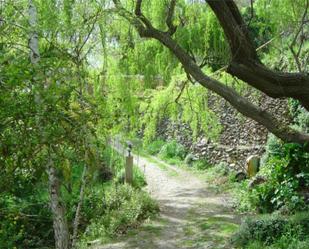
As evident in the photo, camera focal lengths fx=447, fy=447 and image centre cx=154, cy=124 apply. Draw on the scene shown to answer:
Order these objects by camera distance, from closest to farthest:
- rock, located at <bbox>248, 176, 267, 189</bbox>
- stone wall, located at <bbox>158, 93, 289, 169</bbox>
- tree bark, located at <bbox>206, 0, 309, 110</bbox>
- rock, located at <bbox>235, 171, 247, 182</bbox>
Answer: tree bark, located at <bbox>206, 0, 309, 110</bbox> < rock, located at <bbox>248, 176, 267, 189</bbox> < rock, located at <bbox>235, 171, 247, 182</bbox> < stone wall, located at <bbox>158, 93, 289, 169</bbox>

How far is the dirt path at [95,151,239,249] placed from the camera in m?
7.64

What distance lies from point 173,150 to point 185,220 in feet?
25.1

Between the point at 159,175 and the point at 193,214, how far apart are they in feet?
14.1

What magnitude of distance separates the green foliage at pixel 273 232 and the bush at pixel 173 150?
903cm

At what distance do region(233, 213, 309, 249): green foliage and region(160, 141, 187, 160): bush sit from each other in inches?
→ 355

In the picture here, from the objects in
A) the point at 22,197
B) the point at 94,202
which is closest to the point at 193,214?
the point at 94,202

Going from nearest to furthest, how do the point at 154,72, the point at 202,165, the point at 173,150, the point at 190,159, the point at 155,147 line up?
1. the point at 154,72
2. the point at 202,165
3. the point at 190,159
4. the point at 173,150
5. the point at 155,147

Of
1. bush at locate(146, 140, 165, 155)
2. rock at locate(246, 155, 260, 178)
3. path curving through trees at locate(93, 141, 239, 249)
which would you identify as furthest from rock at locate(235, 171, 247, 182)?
bush at locate(146, 140, 165, 155)

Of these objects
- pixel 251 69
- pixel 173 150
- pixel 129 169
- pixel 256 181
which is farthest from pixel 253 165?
pixel 173 150

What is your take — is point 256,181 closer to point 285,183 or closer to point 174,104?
point 285,183

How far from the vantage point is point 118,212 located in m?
9.17

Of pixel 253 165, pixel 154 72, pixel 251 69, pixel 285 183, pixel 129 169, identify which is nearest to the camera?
pixel 251 69

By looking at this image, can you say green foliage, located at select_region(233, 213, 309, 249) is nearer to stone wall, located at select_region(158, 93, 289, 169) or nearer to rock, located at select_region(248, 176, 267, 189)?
rock, located at select_region(248, 176, 267, 189)

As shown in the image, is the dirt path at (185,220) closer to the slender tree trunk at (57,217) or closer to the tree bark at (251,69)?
the slender tree trunk at (57,217)
